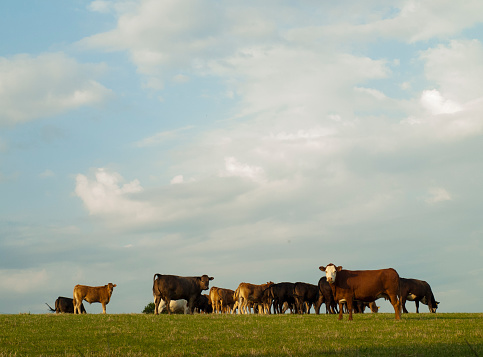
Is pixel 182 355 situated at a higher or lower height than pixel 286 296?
lower

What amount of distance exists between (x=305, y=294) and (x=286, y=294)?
4.35 feet

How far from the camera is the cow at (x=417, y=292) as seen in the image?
39.7 metres

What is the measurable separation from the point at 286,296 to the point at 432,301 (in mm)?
11383

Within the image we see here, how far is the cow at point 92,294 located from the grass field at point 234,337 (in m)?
14.1

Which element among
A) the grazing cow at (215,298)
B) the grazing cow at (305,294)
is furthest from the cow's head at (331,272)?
the grazing cow at (215,298)

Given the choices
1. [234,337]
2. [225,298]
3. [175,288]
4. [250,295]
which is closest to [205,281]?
[175,288]

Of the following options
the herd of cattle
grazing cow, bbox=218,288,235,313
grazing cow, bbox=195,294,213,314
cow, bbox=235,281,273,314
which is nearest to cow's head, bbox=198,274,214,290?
the herd of cattle

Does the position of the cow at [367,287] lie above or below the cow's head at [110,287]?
below

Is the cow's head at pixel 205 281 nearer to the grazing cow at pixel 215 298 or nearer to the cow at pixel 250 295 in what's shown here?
the cow at pixel 250 295

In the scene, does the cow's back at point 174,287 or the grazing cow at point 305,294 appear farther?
the grazing cow at point 305,294

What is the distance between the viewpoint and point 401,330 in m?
19.1

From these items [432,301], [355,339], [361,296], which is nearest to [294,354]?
Answer: [355,339]

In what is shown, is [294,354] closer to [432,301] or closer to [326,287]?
[326,287]

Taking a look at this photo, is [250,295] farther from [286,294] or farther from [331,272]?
[331,272]
